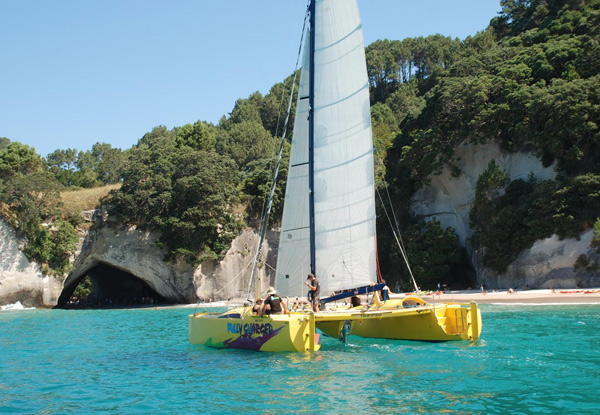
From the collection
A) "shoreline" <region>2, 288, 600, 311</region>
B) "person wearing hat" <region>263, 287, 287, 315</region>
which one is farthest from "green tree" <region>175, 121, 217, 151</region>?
"person wearing hat" <region>263, 287, 287, 315</region>

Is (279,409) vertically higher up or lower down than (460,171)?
lower down

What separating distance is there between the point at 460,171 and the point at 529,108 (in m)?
8.19

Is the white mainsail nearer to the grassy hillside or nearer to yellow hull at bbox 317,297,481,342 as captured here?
yellow hull at bbox 317,297,481,342

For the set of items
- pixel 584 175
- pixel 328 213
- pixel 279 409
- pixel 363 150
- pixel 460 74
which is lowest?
pixel 279 409

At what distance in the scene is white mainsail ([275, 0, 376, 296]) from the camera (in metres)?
18.3

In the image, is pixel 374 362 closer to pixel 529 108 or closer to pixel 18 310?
pixel 529 108

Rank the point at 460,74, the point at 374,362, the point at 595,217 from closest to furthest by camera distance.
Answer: the point at 374,362 < the point at 595,217 < the point at 460,74

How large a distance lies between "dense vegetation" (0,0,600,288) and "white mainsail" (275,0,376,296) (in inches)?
935

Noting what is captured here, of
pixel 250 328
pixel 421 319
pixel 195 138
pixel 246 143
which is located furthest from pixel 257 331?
pixel 246 143

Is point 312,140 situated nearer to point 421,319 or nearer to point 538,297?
point 421,319

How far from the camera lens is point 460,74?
5050 cm

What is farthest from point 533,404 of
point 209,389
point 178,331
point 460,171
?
point 460,171

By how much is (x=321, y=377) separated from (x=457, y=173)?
36.3 meters

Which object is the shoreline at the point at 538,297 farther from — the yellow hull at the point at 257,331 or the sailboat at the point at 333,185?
the yellow hull at the point at 257,331
